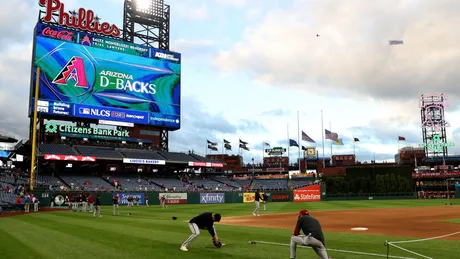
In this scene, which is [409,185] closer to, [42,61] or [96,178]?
[96,178]

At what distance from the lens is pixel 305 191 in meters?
67.9

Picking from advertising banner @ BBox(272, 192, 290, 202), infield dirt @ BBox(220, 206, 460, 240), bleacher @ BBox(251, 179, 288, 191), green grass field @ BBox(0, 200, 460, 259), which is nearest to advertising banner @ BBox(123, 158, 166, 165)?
advertising banner @ BBox(272, 192, 290, 202)

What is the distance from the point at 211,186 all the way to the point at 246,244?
188 feet

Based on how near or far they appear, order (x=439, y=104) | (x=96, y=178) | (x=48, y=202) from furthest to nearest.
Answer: (x=439, y=104) < (x=96, y=178) < (x=48, y=202)

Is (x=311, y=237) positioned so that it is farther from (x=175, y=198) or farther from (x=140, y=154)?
(x=140, y=154)

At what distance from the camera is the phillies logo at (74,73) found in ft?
193

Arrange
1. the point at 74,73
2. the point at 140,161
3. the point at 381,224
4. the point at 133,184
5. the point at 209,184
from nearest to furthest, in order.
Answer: the point at 381,224 < the point at 74,73 < the point at 133,184 < the point at 140,161 < the point at 209,184

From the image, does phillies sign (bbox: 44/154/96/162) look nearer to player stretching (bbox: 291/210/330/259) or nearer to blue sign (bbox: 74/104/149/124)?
blue sign (bbox: 74/104/149/124)

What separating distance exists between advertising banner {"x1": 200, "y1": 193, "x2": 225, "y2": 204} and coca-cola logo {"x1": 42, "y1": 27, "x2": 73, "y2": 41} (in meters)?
32.1

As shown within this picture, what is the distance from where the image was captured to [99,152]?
63.4 meters

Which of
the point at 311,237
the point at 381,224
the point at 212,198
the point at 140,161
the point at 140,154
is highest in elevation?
the point at 140,154

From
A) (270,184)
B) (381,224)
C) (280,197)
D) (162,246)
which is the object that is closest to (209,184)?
(280,197)

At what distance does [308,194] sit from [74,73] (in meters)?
43.3

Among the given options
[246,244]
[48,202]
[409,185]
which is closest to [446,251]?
[246,244]
